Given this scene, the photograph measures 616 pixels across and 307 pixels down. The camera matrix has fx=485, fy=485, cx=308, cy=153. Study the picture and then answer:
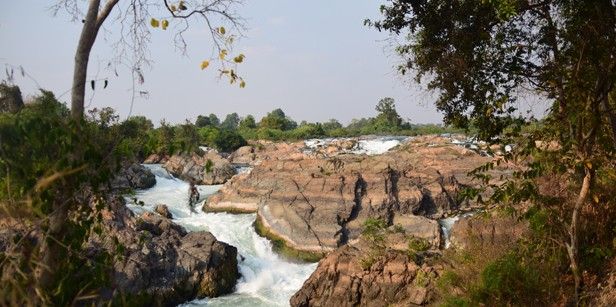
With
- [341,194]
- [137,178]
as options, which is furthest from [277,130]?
[341,194]

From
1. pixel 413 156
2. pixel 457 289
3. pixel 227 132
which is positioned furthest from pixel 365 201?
pixel 227 132

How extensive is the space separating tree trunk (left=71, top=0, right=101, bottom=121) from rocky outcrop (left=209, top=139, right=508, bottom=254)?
14.8 metres

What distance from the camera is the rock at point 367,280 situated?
9.78m

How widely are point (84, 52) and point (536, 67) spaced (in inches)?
185

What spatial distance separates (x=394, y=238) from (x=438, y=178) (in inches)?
361

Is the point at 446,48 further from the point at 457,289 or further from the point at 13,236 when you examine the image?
the point at 13,236

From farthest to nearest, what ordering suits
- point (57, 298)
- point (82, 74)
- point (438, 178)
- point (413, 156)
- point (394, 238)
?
point (413, 156) < point (438, 178) < point (394, 238) < point (82, 74) < point (57, 298)

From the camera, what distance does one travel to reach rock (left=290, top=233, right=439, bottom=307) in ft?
32.1

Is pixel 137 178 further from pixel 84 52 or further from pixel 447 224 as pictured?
pixel 84 52

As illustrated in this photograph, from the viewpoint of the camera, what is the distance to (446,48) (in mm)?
5777

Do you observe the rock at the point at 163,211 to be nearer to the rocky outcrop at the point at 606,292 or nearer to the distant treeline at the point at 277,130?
the distant treeline at the point at 277,130

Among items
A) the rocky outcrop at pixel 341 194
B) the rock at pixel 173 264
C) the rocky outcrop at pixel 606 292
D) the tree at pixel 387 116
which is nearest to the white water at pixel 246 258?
the rock at pixel 173 264

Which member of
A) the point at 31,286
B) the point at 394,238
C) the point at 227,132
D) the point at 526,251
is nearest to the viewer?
the point at 31,286

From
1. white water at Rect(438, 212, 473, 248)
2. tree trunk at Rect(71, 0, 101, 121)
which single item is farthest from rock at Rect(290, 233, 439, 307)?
tree trunk at Rect(71, 0, 101, 121)
